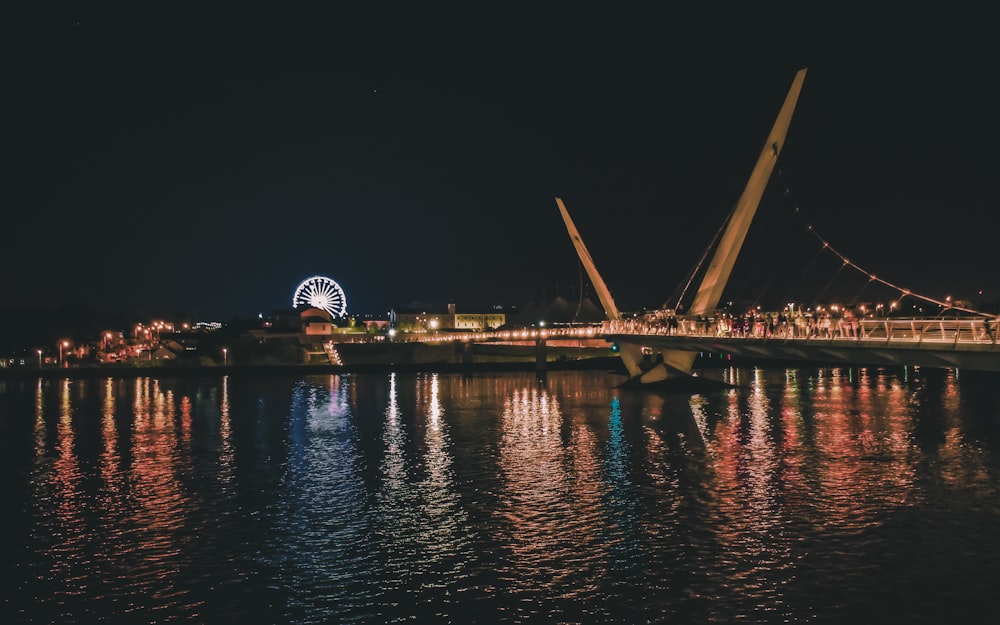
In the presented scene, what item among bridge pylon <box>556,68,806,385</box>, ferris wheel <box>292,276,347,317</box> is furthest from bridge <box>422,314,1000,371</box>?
ferris wheel <box>292,276,347,317</box>

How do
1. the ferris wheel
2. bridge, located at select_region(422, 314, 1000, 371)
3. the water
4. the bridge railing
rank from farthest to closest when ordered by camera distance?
the ferris wheel, the bridge railing, bridge, located at select_region(422, 314, 1000, 371), the water

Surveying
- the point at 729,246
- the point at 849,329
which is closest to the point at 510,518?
the point at 849,329

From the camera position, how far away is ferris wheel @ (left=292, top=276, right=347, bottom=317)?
138750 mm

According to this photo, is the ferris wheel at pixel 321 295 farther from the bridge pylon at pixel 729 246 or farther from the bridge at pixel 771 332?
the bridge pylon at pixel 729 246

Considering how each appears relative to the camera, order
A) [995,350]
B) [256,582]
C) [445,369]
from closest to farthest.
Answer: [256,582]
[995,350]
[445,369]

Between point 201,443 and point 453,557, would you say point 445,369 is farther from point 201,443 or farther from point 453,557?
point 453,557

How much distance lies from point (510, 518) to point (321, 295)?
11973cm

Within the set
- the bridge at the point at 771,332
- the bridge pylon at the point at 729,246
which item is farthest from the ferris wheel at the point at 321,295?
the bridge pylon at the point at 729,246

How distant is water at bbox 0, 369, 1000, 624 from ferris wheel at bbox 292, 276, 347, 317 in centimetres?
8989

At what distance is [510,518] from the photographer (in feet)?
77.9

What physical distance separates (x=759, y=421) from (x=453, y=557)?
28.4m

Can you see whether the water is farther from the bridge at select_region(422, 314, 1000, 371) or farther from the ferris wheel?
the ferris wheel

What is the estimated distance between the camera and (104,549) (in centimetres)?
2111

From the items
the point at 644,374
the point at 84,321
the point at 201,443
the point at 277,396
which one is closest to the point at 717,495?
the point at 201,443
